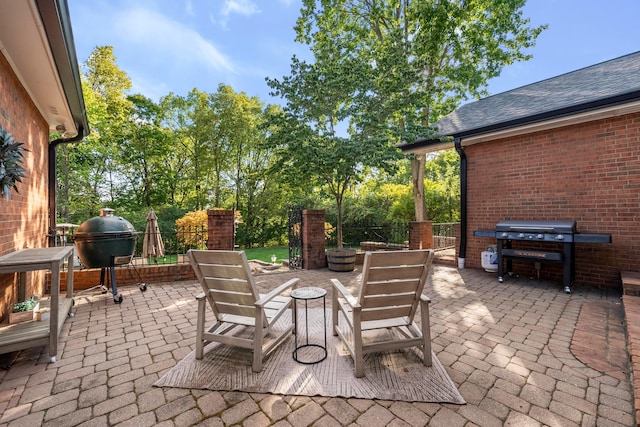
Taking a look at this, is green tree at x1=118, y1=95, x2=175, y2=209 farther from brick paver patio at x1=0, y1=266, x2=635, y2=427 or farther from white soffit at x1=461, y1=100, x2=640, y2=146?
white soffit at x1=461, y1=100, x2=640, y2=146

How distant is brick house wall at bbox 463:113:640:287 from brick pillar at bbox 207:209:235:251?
5695 mm

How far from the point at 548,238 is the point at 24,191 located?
800cm

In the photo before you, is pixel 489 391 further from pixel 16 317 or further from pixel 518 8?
pixel 518 8

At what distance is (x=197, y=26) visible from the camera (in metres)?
7.37

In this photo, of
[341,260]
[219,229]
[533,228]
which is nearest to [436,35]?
[533,228]

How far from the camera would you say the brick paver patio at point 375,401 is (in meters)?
1.75

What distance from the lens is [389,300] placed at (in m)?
2.29

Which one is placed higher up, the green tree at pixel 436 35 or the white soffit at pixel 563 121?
the green tree at pixel 436 35

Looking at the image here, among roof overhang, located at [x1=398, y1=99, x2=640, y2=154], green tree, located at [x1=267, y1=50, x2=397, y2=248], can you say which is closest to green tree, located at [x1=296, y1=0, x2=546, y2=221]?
roof overhang, located at [x1=398, y1=99, x2=640, y2=154]

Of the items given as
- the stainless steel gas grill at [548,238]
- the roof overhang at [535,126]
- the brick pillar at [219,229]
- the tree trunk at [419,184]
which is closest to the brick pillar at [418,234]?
the roof overhang at [535,126]

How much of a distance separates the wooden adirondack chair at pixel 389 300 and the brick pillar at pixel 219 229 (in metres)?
4.18

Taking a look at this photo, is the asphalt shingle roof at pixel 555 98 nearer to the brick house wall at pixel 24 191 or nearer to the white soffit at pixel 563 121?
the white soffit at pixel 563 121

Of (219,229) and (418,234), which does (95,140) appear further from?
(418,234)

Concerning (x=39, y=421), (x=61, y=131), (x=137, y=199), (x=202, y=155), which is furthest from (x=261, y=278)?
(x=137, y=199)
